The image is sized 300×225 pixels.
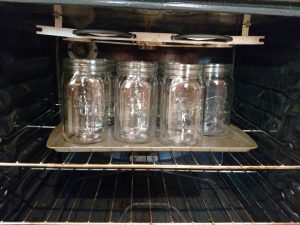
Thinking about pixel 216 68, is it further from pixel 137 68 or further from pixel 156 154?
pixel 156 154

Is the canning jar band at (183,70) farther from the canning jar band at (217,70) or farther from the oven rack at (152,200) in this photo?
the oven rack at (152,200)

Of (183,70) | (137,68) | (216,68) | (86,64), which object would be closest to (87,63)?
(86,64)

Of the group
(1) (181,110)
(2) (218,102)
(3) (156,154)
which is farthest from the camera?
(3) (156,154)

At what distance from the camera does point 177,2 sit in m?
0.59

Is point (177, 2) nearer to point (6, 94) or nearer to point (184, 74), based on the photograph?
point (184, 74)

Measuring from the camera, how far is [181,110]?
2.97 feet

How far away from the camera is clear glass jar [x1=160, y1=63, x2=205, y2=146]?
87cm

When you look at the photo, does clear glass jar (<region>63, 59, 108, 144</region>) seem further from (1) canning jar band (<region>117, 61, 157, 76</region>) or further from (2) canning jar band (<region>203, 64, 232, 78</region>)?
(2) canning jar band (<region>203, 64, 232, 78</region>)

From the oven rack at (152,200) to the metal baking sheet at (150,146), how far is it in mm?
193

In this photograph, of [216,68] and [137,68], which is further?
[216,68]

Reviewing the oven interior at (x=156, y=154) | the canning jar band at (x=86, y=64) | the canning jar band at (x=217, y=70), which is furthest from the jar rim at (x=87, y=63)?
the canning jar band at (x=217, y=70)

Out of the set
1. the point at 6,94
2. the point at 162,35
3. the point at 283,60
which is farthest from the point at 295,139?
the point at 6,94

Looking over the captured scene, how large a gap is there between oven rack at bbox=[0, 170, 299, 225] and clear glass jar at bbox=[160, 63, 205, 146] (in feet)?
0.84

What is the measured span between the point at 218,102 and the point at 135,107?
345 mm
